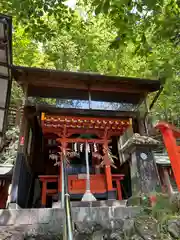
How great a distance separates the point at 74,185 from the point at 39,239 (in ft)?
10.6

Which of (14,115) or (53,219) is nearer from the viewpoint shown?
(53,219)

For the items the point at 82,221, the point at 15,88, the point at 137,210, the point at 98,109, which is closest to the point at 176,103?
the point at 98,109

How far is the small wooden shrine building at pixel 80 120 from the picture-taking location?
709 cm

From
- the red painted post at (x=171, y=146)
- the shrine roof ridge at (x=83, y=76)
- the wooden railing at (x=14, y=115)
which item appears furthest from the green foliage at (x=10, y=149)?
the red painted post at (x=171, y=146)

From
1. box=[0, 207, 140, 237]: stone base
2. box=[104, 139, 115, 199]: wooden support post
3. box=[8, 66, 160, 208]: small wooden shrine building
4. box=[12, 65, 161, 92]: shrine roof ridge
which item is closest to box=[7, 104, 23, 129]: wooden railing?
box=[8, 66, 160, 208]: small wooden shrine building

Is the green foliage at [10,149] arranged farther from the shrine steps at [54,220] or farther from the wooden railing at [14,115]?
the shrine steps at [54,220]

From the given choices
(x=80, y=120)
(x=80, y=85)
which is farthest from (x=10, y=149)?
(x=80, y=85)

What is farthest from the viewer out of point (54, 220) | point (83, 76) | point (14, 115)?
point (14, 115)

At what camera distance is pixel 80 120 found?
7211 mm

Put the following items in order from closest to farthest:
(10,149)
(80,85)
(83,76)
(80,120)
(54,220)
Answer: (54,220) < (80,120) < (83,76) < (80,85) < (10,149)

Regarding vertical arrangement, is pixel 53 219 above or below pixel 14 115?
below

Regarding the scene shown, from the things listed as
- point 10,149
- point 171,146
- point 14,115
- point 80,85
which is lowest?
point 171,146

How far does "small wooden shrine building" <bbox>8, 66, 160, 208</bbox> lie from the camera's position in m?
7.09

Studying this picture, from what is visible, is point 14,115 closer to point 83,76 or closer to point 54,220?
point 83,76
